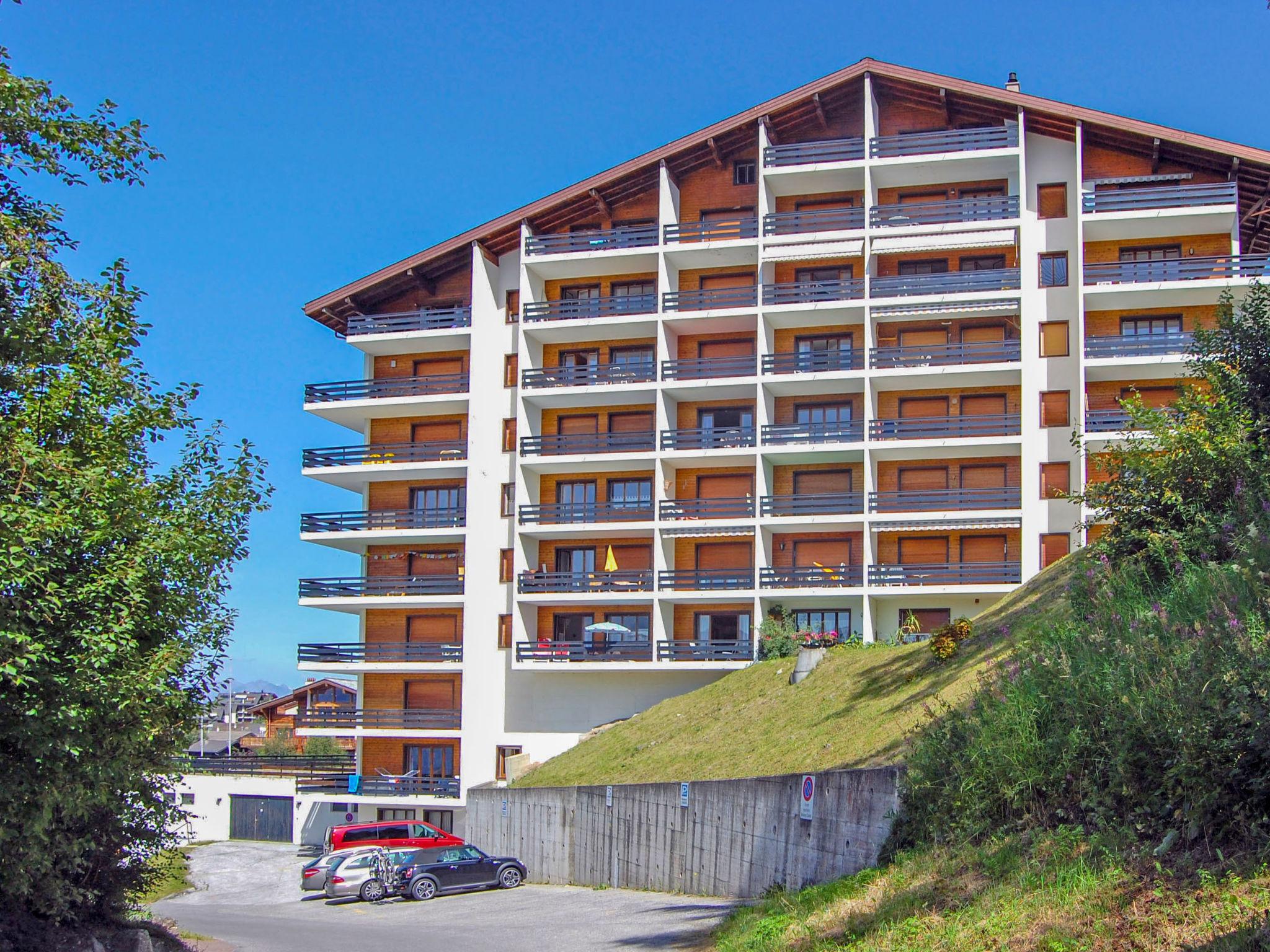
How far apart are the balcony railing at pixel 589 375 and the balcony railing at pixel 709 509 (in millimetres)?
4657

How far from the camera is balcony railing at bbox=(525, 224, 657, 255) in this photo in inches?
1923

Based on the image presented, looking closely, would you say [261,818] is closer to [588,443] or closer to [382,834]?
[382,834]

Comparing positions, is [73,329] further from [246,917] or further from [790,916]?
[246,917]

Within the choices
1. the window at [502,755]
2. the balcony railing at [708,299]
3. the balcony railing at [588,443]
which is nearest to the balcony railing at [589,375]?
the balcony railing at [588,443]

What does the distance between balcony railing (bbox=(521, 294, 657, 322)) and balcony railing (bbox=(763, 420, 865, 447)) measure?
6364mm

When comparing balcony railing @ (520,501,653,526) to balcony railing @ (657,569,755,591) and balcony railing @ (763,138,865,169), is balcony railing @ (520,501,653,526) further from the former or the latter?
balcony railing @ (763,138,865,169)

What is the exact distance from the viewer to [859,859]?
18.4m

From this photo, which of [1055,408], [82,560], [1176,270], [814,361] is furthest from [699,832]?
[1176,270]

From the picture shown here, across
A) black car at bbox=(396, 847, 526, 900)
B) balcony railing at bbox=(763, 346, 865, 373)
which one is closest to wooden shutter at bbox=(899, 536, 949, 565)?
balcony railing at bbox=(763, 346, 865, 373)

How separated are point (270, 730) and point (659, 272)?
5201 cm

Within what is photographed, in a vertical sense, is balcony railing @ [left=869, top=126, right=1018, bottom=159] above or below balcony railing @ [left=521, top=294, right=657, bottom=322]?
above

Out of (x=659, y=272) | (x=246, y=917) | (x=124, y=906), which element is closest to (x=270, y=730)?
(x=659, y=272)

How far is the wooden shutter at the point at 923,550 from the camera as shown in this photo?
45594 mm

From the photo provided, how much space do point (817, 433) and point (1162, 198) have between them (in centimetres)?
1352
